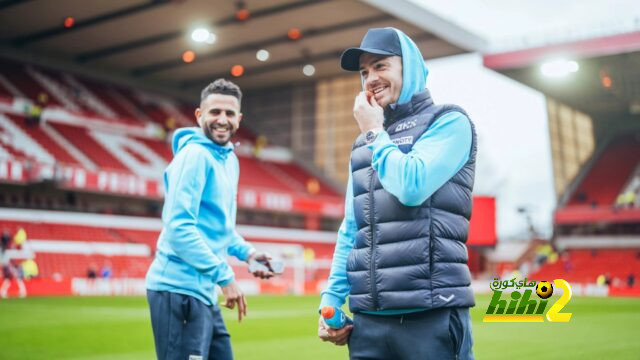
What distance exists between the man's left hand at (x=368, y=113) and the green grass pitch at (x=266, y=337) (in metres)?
6.51

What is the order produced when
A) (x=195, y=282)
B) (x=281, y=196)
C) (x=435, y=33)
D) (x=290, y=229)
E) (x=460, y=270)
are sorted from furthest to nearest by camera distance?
(x=290, y=229)
(x=281, y=196)
(x=435, y=33)
(x=195, y=282)
(x=460, y=270)

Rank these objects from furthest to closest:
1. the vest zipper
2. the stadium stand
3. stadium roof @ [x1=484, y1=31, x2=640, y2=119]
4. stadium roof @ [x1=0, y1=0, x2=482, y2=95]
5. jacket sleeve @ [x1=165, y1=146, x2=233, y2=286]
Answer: the stadium stand
stadium roof @ [x1=484, y1=31, x2=640, y2=119]
stadium roof @ [x1=0, y1=0, x2=482, y2=95]
jacket sleeve @ [x1=165, y1=146, x2=233, y2=286]
the vest zipper

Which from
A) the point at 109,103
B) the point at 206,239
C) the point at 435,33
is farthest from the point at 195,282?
the point at 109,103

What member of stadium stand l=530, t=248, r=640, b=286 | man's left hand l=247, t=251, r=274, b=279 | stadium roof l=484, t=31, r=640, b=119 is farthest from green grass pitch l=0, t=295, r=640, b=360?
stadium stand l=530, t=248, r=640, b=286

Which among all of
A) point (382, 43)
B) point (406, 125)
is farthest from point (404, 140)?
point (382, 43)

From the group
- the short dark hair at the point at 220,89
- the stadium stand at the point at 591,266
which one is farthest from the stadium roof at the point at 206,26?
the short dark hair at the point at 220,89

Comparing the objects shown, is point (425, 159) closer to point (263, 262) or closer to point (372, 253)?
point (372, 253)

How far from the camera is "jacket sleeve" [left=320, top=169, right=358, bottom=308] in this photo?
10.1 feet

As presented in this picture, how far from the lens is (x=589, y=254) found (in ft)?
127

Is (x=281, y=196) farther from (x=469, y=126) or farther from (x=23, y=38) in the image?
(x=469, y=126)

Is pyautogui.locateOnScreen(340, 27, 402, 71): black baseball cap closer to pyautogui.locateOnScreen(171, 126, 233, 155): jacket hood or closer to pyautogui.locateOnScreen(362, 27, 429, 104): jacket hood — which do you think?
pyautogui.locateOnScreen(362, 27, 429, 104): jacket hood

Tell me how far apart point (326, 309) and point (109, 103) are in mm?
35168

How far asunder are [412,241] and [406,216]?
9 cm

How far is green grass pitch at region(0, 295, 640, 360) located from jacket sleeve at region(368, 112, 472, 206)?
6579mm
